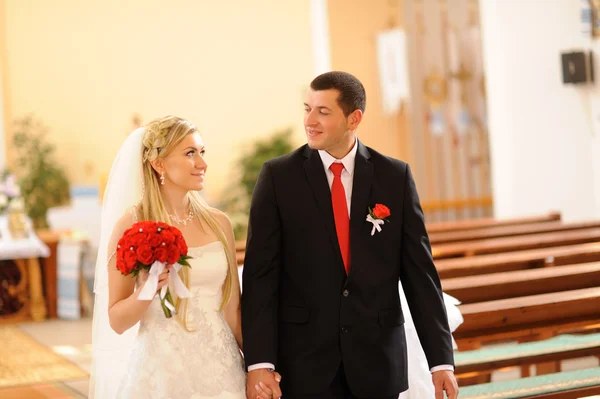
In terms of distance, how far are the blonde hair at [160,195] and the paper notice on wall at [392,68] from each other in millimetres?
9934

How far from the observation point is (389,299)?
107 inches

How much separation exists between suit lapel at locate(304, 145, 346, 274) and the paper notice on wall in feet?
32.7

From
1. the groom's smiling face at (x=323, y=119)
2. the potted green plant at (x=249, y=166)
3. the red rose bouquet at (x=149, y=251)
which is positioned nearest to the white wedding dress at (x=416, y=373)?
the groom's smiling face at (x=323, y=119)

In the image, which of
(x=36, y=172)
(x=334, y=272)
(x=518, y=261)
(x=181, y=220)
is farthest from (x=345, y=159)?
(x=36, y=172)

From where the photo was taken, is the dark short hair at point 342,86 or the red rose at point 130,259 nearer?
the red rose at point 130,259

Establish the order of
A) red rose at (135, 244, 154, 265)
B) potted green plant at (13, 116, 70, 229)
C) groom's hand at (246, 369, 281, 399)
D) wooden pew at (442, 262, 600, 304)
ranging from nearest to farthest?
red rose at (135, 244, 154, 265) → groom's hand at (246, 369, 281, 399) → wooden pew at (442, 262, 600, 304) → potted green plant at (13, 116, 70, 229)

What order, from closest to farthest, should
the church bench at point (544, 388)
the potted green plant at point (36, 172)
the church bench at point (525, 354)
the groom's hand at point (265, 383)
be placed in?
the groom's hand at point (265, 383) → the church bench at point (544, 388) → the church bench at point (525, 354) → the potted green plant at point (36, 172)

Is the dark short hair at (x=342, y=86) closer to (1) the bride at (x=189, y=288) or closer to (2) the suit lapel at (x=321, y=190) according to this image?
(2) the suit lapel at (x=321, y=190)

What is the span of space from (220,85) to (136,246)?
11.4m

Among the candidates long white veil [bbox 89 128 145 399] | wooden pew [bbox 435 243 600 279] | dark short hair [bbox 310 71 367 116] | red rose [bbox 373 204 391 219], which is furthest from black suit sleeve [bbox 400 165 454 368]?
wooden pew [bbox 435 243 600 279]

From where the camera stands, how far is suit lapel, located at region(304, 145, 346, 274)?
2.67 meters

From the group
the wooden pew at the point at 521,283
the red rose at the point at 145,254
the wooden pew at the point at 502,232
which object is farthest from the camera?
the wooden pew at the point at 502,232

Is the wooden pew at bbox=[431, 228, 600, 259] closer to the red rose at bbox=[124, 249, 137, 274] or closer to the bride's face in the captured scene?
the bride's face

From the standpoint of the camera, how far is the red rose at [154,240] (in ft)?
8.04
